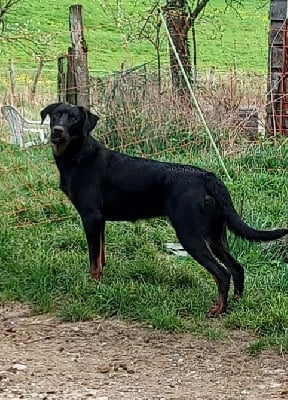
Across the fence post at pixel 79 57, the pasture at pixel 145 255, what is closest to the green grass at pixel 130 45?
the fence post at pixel 79 57

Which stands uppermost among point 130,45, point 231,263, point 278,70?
point 130,45

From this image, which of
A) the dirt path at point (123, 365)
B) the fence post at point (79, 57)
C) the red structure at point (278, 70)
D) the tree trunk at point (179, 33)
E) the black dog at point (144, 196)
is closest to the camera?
the dirt path at point (123, 365)

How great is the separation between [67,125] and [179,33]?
642 centimetres

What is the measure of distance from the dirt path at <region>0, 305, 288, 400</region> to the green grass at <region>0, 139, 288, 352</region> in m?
0.18

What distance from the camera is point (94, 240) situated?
6.28 metres

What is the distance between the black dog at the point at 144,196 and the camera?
5.82 meters

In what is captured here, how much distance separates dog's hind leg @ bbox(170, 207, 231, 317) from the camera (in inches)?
225

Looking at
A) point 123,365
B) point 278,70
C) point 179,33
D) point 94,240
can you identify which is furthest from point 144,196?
point 179,33

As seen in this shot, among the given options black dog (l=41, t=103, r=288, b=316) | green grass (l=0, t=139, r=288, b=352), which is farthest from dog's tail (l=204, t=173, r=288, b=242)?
green grass (l=0, t=139, r=288, b=352)

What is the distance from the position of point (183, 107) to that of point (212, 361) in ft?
19.3

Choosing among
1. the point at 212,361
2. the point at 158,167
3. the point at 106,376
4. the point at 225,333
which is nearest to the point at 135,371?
the point at 106,376

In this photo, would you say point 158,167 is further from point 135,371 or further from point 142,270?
point 135,371

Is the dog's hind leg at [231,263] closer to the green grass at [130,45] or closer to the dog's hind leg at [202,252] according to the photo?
the dog's hind leg at [202,252]

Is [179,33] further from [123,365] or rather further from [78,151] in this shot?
[123,365]
